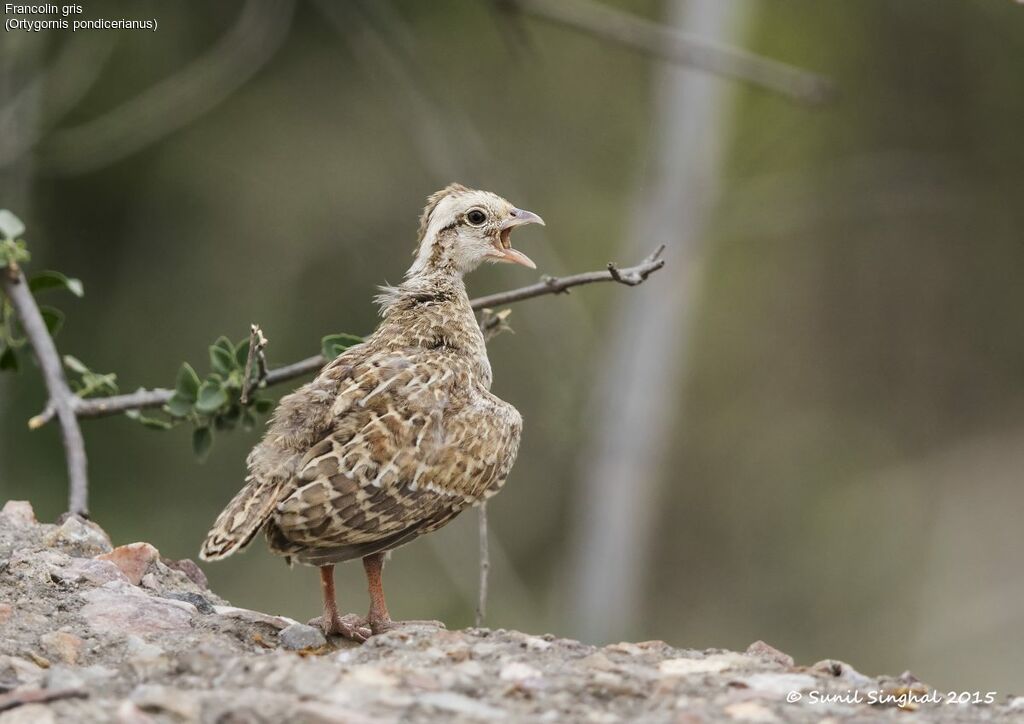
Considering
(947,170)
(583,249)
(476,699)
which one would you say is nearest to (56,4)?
(583,249)

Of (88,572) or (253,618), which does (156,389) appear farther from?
(253,618)

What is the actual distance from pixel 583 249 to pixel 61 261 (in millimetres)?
6532

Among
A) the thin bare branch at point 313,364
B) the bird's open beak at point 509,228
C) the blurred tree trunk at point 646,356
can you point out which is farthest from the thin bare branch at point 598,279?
the blurred tree trunk at point 646,356

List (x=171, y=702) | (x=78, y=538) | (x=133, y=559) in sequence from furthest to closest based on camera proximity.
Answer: (x=78, y=538)
(x=133, y=559)
(x=171, y=702)

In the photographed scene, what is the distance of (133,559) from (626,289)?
13232 mm

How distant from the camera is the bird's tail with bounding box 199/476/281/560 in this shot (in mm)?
5223

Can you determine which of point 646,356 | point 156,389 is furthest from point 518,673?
point 646,356

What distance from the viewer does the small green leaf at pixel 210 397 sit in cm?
633

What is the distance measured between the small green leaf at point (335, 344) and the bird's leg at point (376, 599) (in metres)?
1.11

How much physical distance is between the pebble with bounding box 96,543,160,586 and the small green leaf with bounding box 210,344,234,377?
2.86ft

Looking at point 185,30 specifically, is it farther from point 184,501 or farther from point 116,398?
point 116,398

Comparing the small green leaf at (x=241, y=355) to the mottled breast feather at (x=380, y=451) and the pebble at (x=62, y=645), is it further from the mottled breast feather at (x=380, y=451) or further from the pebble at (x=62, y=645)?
the pebble at (x=62, y=645)

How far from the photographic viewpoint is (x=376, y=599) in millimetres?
5770

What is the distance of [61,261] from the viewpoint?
17.3 m
